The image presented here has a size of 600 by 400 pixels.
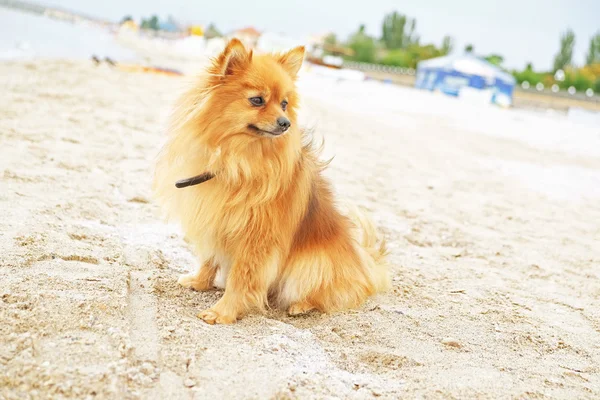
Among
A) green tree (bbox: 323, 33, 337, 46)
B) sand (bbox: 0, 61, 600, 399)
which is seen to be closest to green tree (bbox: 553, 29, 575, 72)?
green tree (bbox: 323, 33, 337, 46)

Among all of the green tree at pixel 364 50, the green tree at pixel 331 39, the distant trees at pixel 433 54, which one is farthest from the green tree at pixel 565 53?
the green tree at pixel 331 39

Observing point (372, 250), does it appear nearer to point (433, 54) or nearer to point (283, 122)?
point (283, 122)

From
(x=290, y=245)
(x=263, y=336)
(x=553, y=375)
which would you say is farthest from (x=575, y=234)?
(x=263, y=336)

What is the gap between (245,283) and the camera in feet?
8.87

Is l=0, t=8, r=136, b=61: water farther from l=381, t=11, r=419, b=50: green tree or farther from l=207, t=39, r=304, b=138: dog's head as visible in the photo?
l=381, t=11, r=419, b=50: green tree

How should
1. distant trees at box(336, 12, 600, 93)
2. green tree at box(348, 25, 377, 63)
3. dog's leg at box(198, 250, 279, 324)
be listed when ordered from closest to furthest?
dog's leg at box(198, 250, 279, 324)
distant trees at box(336, 12, 600, 93)
green tree at box(348, 25, 377, 63)

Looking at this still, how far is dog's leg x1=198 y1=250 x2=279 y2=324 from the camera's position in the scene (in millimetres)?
2682

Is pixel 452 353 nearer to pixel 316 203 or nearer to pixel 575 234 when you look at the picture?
pixel 316 203

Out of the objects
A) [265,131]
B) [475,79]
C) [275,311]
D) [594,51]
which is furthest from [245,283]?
[594,51]

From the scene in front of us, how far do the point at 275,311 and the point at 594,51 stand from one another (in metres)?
52.9

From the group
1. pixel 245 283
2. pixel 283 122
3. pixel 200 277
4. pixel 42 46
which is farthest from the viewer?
A: pixel 42 46

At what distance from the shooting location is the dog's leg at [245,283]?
2.68m

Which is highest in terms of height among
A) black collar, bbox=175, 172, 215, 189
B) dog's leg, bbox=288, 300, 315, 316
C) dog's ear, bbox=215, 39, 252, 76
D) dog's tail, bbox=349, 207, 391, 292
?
dog's ear, bbox=215, 39, 252, 76

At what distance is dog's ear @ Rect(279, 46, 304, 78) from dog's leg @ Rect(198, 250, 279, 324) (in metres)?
1.03
